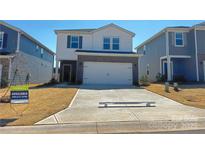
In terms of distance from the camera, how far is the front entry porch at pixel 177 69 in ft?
67.9

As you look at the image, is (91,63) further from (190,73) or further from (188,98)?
(190,73)

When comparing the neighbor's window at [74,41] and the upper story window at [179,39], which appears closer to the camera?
the neighbor's window at [74,41]

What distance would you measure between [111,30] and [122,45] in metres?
2.29

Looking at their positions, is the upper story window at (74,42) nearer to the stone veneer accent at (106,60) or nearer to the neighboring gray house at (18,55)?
the stone veneer accent at (106,60)

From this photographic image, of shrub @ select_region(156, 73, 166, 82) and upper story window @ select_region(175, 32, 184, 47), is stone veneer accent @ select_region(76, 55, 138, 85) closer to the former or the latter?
shrub @ select_region(156, 73, 166, 82)

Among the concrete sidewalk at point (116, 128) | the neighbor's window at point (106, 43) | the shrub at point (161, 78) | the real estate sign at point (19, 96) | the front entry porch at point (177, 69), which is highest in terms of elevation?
the neighbor's window at point (106, 43)

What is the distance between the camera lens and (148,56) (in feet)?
87.9

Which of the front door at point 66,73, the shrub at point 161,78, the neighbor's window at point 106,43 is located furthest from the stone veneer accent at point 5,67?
the shrub at point 161,78

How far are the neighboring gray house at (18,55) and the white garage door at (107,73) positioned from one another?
7.55 meters

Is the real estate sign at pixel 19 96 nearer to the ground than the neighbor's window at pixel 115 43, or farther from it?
nearer to the ground

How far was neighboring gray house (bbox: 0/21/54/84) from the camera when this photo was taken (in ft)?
57.6

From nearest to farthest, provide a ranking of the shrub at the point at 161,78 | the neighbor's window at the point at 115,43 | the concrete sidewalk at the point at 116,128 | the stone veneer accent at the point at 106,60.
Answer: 1. the concrete sidewalk at the point at 116,128
2. the stone veneer accent at the point at 106,60
3. the neighbor's window at the point at 115,43
4. the shrub at the point at 161,78

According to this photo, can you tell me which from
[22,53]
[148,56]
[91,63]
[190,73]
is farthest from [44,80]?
[190,73]

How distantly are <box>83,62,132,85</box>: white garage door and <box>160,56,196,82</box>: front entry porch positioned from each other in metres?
5.52
